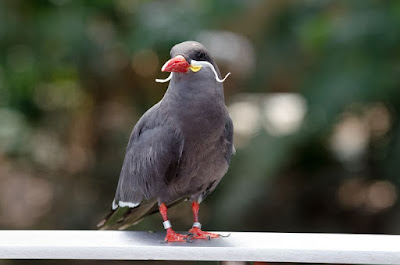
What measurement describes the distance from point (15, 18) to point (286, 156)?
1.56 m

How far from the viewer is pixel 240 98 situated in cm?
359

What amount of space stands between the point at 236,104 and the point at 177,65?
233 cm

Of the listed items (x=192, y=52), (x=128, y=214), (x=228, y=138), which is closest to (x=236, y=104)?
(x=128, y=214)

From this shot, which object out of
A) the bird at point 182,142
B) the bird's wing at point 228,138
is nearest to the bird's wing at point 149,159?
the bird at point 182,142

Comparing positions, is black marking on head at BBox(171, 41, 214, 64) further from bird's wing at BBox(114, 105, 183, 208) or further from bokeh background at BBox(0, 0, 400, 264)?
bokeh background at BBox(0, 0, 400, 264)

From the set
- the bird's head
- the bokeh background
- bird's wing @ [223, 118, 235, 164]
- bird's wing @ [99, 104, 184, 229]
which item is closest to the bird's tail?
bird's wing @ [99, 104, 184, 229]

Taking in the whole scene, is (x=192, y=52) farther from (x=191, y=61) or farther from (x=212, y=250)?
(x=212, y=250)

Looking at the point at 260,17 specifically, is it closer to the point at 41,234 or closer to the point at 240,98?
the point at 240,98

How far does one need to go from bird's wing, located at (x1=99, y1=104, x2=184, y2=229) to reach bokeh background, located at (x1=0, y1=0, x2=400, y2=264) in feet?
5.49

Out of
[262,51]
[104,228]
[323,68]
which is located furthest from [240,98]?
[104,228]

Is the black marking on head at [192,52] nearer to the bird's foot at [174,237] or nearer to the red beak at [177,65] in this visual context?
the red beak at [177,65]

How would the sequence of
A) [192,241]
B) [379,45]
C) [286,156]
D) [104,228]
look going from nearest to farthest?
[192,241]
[104,228]
[379,45]
[286,156]

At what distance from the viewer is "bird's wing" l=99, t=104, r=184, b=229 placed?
1.40 m

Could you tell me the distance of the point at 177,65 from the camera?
1.29m
